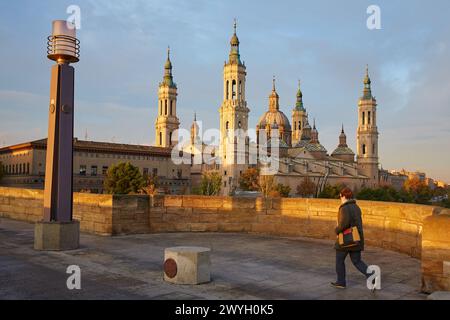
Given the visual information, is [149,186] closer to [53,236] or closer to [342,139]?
[53,236]

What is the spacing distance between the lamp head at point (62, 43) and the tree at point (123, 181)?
58.2 m

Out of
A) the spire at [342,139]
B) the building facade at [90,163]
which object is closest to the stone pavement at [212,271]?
the building facade at [90,163]

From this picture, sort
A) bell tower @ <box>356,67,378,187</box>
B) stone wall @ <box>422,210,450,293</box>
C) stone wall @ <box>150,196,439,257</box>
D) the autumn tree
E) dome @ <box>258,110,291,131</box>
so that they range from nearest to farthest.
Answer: stone wall @ <box>422,210,450,293</box> < stone wall @ <box>150,196,439,257</box> < the autumn tree < dome @ <box>258,110,291,131</box> < bell tower @ <box>356,67,378,187</box>

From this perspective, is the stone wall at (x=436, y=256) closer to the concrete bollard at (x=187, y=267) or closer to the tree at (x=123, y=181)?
the concrete bollard at (x=187, y=267)

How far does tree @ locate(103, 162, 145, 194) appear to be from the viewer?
69.9 meters

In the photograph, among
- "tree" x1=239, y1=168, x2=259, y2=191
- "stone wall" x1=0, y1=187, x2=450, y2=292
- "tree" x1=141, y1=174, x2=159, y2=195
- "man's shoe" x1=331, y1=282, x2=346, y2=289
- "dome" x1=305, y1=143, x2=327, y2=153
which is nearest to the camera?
"man's shoe" x1=331, y1=282, x2=346, y2=289

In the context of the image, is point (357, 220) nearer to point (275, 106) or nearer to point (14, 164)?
point (14, 164)

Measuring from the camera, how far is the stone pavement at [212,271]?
23.0ft

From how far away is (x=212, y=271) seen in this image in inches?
344

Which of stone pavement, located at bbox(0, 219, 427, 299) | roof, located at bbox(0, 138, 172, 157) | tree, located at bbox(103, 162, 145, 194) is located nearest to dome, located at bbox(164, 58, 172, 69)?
roof, located at bbox(0, 138, 172, 157)

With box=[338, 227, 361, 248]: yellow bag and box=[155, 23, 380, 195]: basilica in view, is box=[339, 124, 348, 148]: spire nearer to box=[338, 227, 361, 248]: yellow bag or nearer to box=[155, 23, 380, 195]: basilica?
box=[155, 23, 380, 195]: basilica

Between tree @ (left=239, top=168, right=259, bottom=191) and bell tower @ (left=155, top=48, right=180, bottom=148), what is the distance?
35044mm
